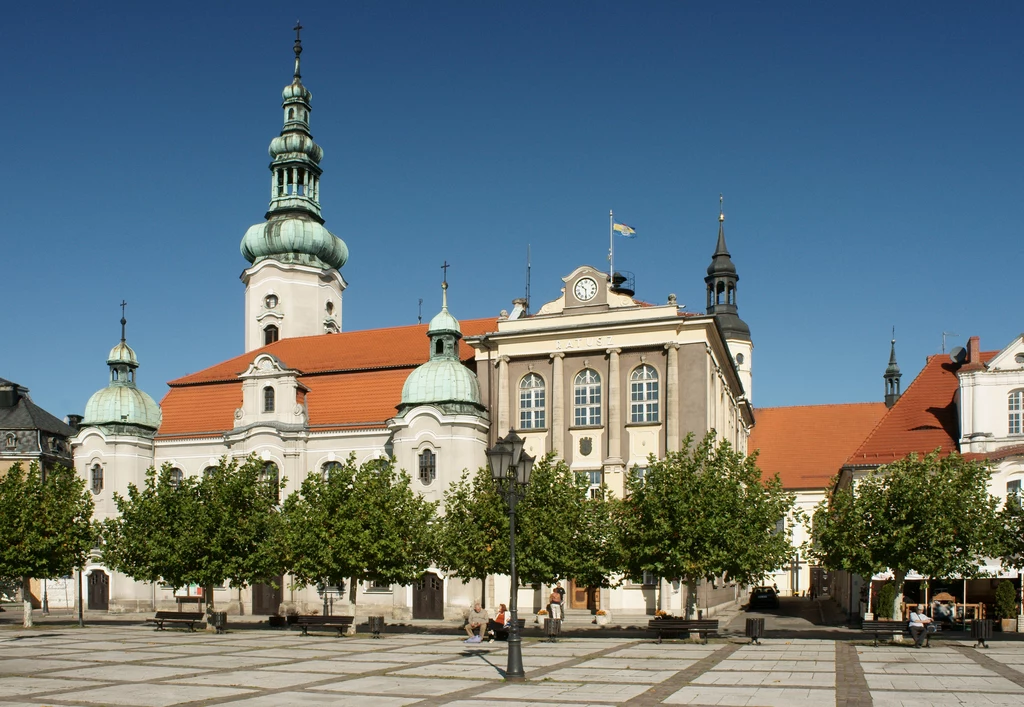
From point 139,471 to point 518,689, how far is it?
35.2 meters

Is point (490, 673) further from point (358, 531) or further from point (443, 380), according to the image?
point (443, 380)

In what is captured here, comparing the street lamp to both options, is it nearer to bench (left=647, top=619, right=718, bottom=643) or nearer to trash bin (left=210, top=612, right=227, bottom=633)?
bench (left=647, top=619, right=718, bottom=643)

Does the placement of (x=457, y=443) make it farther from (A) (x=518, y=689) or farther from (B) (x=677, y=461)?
(A) (x=518, y=689)

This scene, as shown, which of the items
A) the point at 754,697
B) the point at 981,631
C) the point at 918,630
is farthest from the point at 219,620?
the point at 981,631

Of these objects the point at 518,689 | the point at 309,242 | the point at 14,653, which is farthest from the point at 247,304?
the point at 518,689

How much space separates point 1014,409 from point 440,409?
22.7 meters

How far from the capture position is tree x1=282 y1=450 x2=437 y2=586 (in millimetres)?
36781

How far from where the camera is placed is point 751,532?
34750mm

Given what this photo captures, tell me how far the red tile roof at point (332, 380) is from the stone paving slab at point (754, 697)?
1162 inches

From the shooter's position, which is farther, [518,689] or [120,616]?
[120,616]

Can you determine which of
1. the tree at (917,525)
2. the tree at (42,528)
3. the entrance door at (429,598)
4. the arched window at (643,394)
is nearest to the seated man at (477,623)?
the tree at (917,525)

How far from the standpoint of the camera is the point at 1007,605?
123 ft

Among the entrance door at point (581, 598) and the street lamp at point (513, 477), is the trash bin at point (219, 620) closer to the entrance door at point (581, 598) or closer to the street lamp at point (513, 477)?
the entrance door at point (581, 598)

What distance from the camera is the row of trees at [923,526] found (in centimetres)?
3366
